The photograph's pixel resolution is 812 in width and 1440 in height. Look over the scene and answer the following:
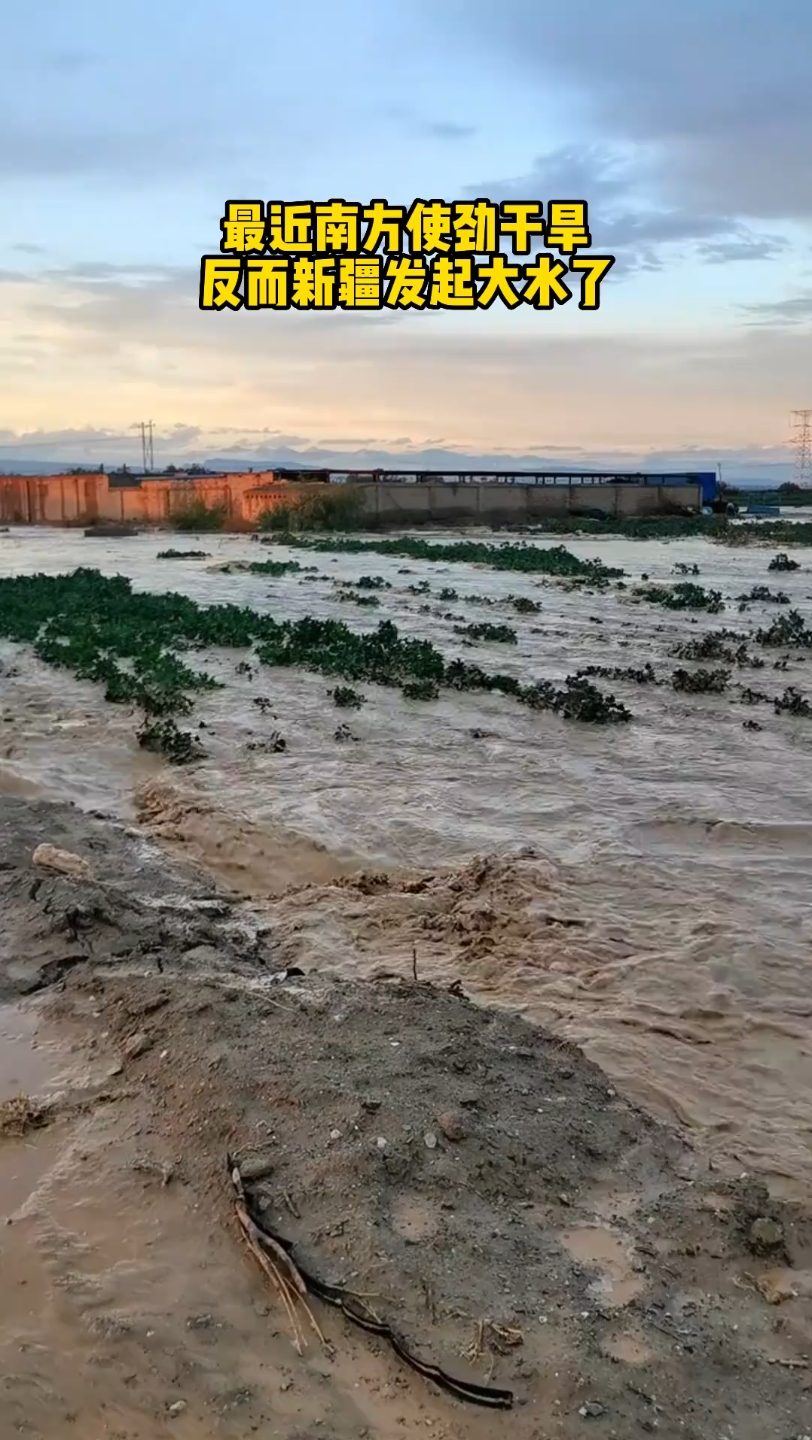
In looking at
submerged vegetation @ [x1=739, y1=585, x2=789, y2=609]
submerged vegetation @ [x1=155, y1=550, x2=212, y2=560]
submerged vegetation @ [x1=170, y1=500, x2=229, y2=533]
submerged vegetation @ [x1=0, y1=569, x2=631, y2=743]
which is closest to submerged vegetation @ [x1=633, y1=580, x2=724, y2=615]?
submerged vegetation @ [x1=739, y1=585, x2=789, y2=609]

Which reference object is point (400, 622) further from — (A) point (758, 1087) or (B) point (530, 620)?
(A) point (758, 1087)

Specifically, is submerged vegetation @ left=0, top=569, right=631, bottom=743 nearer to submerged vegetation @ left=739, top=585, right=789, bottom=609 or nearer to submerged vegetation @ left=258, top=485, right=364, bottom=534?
submerged vegetation @ left=739, top=585, right=789, bottom=609

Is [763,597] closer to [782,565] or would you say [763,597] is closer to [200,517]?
[782,565]

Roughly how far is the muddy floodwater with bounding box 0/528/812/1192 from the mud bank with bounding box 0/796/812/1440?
616mm

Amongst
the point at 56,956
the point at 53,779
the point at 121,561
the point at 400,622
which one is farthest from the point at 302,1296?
the point at 121,561

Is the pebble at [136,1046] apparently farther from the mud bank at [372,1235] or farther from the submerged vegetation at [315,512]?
the submerged vegetation at [315,512]

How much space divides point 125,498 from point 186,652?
53840mm

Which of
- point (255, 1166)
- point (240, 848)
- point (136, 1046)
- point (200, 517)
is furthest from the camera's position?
point (200, 517)

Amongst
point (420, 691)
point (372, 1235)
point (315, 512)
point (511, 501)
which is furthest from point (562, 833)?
point (511, 501)

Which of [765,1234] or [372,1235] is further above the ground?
[372,1235]

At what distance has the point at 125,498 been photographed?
6775 cm

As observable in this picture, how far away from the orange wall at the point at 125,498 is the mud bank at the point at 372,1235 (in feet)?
182

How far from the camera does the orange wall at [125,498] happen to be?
200 ft

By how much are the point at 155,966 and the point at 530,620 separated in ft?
56.6
